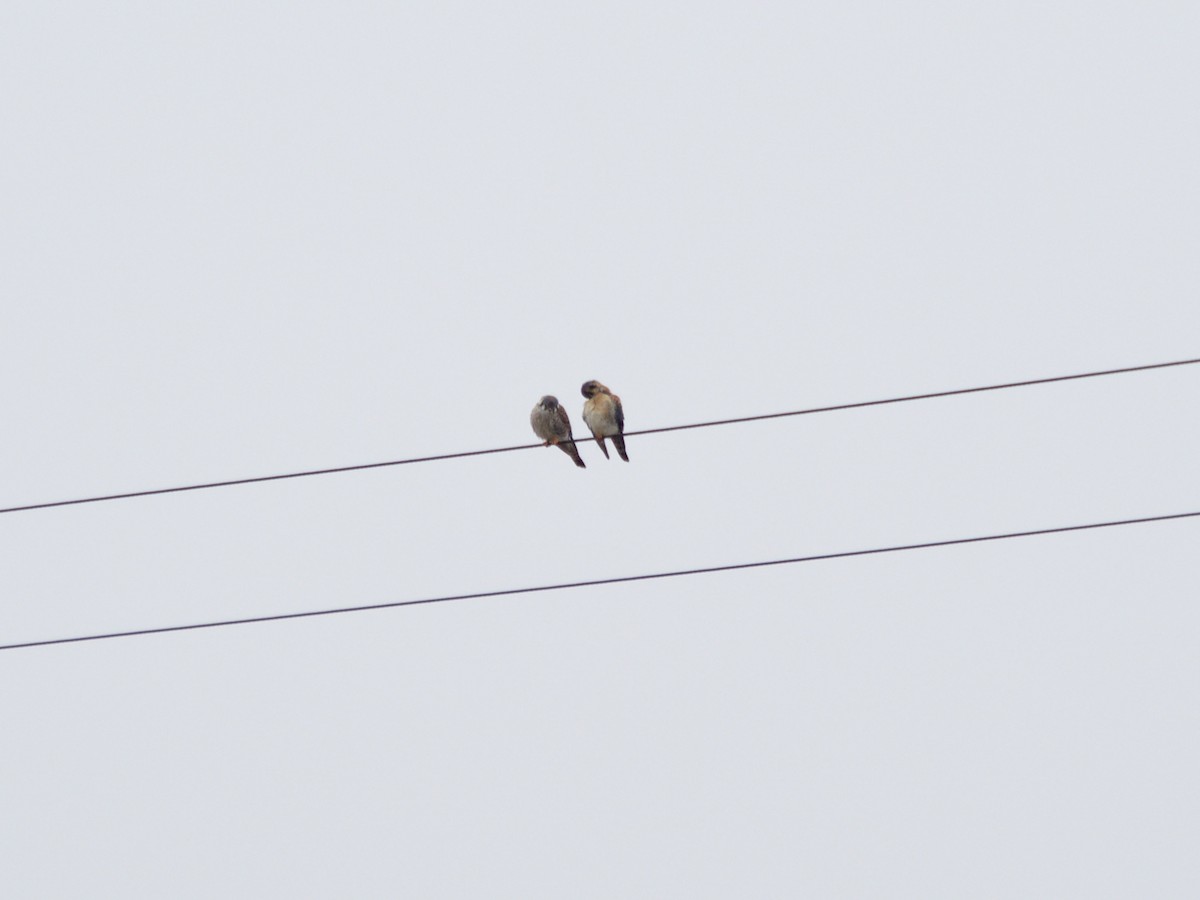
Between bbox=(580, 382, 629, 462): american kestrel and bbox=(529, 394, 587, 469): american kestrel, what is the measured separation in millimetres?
161

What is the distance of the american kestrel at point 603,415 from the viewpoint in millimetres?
13680

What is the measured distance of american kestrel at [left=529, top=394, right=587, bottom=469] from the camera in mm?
13766

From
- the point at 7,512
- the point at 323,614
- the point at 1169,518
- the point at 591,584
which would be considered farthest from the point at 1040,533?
the point at 7,512

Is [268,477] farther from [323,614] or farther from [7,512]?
[7,512]

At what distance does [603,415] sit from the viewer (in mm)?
13711

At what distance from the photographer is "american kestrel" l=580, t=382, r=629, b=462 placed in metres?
13.7

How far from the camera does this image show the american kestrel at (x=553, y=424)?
45.2ft

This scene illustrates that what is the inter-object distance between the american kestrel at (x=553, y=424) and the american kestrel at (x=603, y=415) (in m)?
0.16

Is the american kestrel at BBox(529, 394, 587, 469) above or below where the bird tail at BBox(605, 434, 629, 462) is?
above

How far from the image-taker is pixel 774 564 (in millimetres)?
8945

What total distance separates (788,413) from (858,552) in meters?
0.82

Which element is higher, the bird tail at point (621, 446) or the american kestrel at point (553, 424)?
the american kestrel at point (553, 424)

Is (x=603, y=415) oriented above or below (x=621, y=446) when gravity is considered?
above

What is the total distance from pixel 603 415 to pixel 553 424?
355mm
